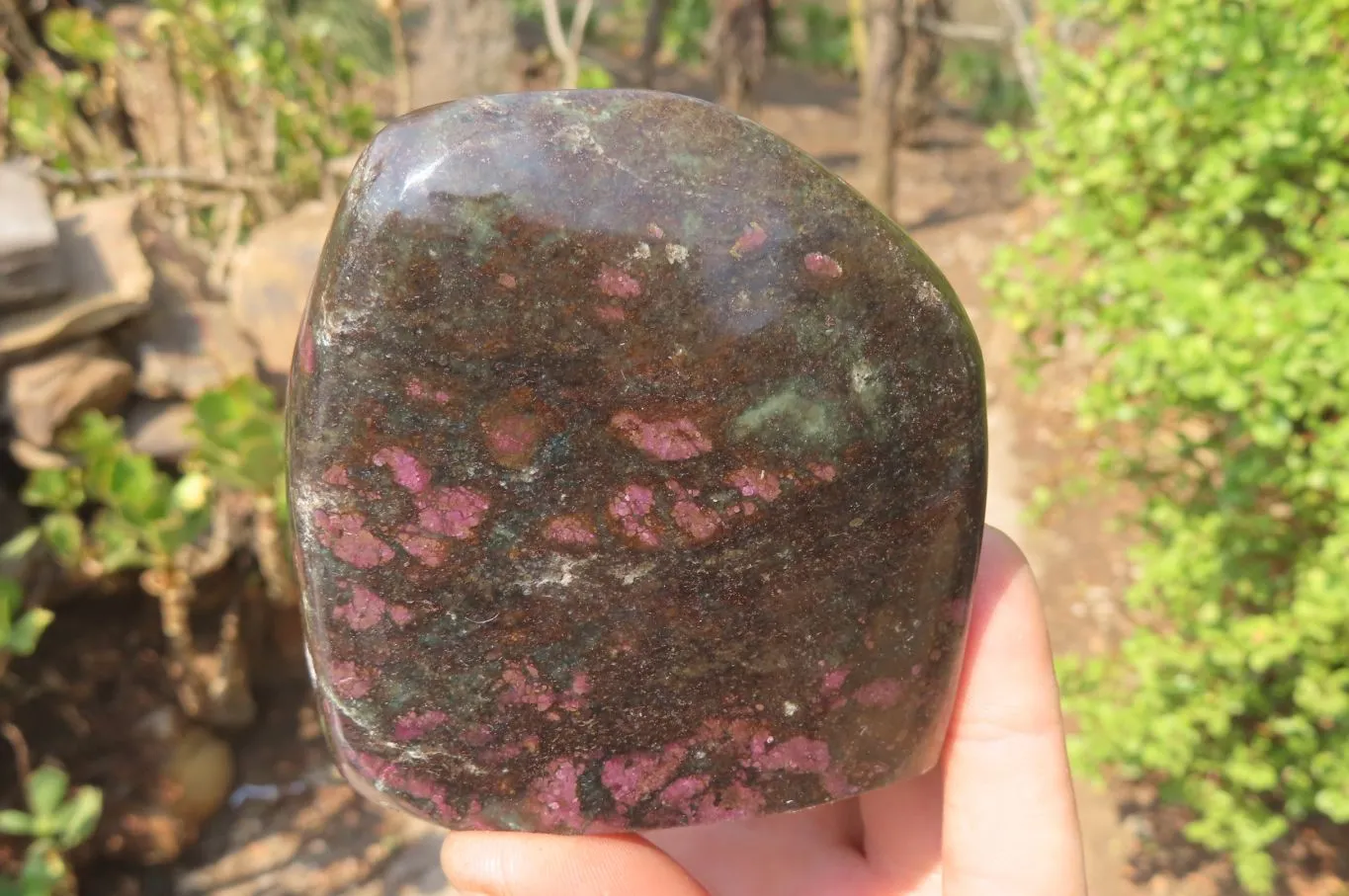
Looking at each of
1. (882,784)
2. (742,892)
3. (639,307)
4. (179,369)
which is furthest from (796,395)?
(179,369)

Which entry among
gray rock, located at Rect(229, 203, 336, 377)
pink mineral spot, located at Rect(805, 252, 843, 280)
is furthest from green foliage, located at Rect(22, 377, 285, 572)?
pink mineral spot, located at Rect(805, 252, 843, 280)

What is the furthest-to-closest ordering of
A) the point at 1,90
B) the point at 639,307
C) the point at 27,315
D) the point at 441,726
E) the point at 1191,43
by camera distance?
the point at 1,90 → the point at 27,315 → the point at 1191,43 → the point at 441,726 → the point at 639,307

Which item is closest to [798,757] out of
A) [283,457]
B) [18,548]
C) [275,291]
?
[283,457]

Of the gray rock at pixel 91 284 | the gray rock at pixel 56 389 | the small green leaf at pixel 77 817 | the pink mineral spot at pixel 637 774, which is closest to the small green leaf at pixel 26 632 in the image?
the small green leaf at pixel 77 817

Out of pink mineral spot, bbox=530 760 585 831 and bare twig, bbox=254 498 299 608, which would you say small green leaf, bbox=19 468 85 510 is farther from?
pink mineral spot, bbox=530 760 585 831

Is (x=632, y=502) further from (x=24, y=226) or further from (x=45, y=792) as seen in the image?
(x=24, y=226)

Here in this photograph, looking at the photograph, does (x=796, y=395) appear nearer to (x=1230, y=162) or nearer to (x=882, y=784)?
(x=882, y=784)

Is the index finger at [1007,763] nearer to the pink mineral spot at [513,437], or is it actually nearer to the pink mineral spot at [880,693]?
the pink mineral spot at [880,693]
